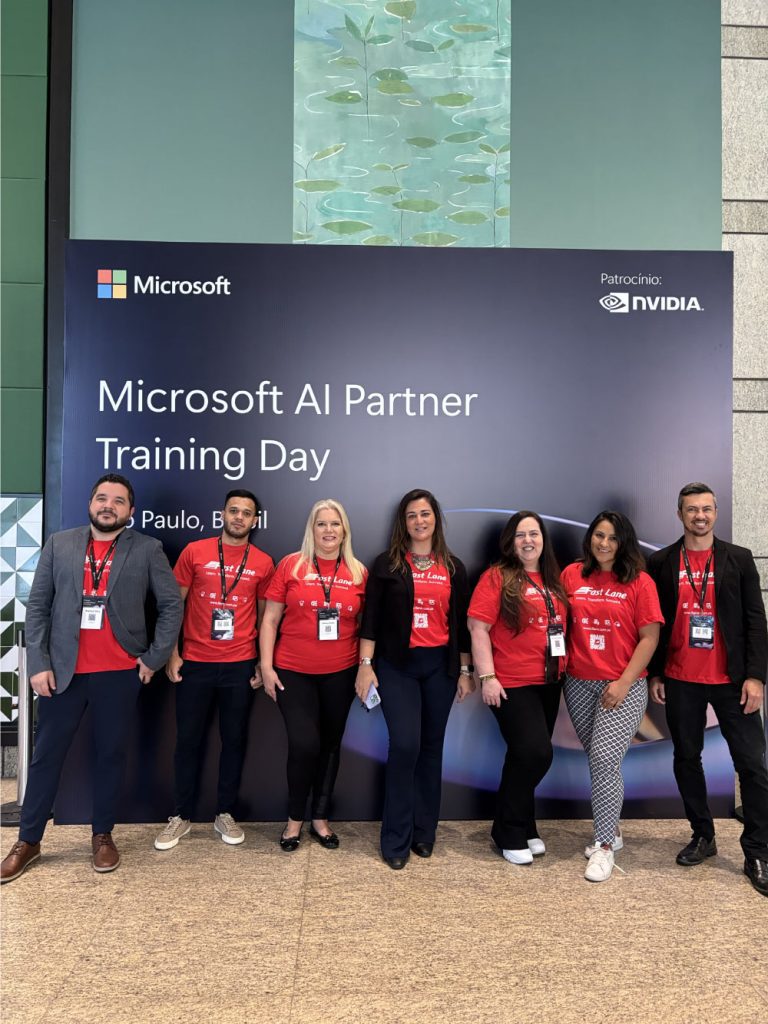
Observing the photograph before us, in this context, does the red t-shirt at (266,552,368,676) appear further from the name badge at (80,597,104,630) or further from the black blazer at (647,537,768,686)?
the black blazer at (647,537,768,686)

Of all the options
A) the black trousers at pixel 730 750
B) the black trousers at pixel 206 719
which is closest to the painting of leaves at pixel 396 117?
the black trousers at pixel 206 719

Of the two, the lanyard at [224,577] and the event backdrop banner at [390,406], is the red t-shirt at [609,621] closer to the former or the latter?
the event backdrop banner at [390,406]

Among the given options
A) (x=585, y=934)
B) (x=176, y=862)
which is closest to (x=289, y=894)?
(x=176, y=862)

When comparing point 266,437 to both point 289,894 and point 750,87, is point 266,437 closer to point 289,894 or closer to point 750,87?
point 289,894

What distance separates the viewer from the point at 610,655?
3.36 metres

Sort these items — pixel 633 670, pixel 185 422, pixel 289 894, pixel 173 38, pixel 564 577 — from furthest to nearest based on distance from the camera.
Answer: pixel 173 38, pixel 185 422, pixel 564 577, pixel 633 670, pixel 289 894

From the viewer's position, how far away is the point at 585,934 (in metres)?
2.73

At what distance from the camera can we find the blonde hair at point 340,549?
138 inches

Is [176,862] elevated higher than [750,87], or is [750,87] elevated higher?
[750,87]

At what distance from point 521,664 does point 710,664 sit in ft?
2.72

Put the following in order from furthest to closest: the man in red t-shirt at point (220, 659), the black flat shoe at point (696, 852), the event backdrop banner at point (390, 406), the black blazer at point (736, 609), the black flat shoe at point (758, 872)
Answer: the event backdrop banner at point (390, 406)
the man in red t-shirt at point (220, 659)
the black flat shoe at point (696, 852)
the black blazer at point (736, 609)
the black flat shoe at point (758, 872)

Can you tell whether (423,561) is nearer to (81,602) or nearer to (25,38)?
(81,602)

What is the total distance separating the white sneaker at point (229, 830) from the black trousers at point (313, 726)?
29 cm

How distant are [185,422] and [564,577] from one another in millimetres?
2068
